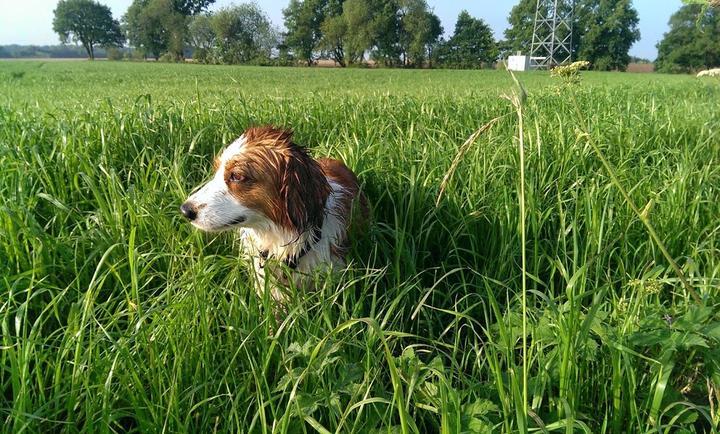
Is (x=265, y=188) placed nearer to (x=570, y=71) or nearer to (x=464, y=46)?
(x=570, y=71)

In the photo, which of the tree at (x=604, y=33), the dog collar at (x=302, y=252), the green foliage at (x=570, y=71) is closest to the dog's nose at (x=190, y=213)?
the dog collar at (x=302, y=252)

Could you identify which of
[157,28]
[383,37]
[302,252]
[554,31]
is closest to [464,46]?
[383,37]

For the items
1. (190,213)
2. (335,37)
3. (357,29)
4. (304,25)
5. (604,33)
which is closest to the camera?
(190,213)

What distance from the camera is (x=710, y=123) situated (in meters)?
4.36

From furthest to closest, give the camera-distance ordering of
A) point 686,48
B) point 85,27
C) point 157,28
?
1. point 85,27
2. point 157,28
3. point 686,48

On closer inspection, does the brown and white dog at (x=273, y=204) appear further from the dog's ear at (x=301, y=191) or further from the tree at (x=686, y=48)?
the tree at (x=686, y=48)

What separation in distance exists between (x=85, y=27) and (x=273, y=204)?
9287 cm

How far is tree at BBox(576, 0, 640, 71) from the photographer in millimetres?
56688

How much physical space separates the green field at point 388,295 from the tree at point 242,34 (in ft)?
183

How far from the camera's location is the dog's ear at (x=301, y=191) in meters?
2.18

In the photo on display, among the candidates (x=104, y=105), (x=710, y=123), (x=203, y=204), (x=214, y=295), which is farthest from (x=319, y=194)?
(x=710, y=123)

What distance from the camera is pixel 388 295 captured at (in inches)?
80.7

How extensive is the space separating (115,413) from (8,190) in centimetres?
172

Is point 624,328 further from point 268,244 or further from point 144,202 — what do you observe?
point 144,202
